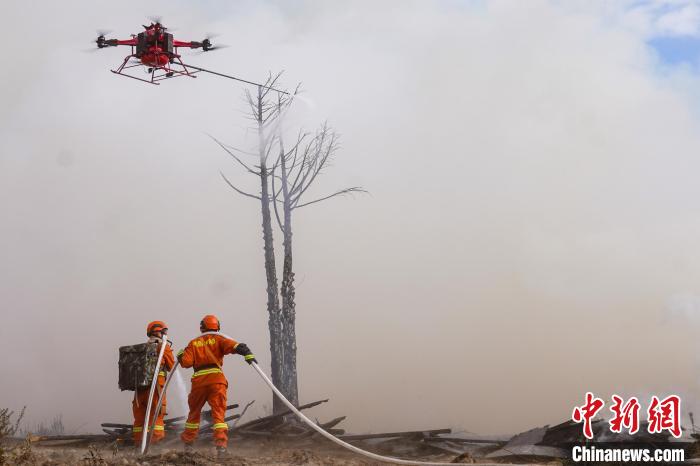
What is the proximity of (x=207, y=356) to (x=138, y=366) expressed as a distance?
1.81m

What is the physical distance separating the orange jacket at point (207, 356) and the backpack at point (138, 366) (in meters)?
1.32

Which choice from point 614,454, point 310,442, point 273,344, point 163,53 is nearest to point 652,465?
point 614,454

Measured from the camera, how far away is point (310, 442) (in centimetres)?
1641

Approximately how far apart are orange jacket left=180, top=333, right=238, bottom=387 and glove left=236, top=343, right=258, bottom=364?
0.79ft

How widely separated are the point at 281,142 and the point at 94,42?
5.37 metres

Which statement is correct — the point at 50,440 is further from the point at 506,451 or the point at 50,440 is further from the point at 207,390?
the point at 506,451

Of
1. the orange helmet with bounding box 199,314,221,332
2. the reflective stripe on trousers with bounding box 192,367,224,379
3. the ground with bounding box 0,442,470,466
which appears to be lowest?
the ground with bounding box 0,442,470,466

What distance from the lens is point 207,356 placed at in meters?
13.5

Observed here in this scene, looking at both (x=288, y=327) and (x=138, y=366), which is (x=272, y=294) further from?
(x=138, y=366)

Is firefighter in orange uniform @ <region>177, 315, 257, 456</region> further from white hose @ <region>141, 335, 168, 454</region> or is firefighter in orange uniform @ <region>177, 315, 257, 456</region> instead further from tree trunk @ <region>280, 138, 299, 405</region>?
tree trunk @ <region>280, 138, 299, 405</region>

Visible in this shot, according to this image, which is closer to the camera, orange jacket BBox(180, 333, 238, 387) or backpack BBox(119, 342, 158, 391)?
orange jacket BBox(180, 333, 238, 387)

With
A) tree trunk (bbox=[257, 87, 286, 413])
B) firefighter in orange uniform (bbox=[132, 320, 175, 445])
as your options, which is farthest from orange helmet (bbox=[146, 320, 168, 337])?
tree trunk (bbox=[257, 87, 286, 413])

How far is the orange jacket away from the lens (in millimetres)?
13445

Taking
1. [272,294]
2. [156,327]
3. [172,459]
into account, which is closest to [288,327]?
[272,294]
